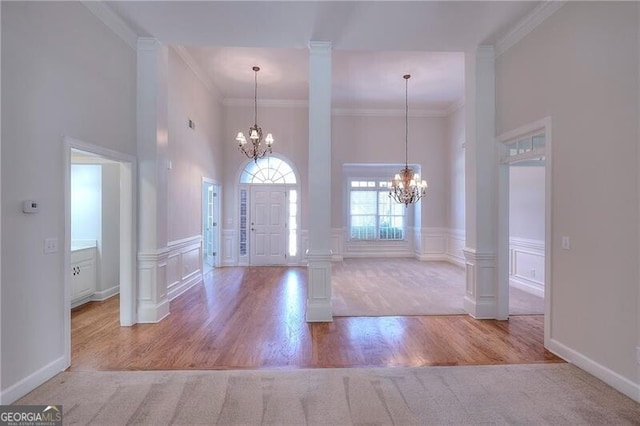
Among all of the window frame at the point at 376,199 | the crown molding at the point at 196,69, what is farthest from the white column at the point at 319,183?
the window frame at the point at 376,199

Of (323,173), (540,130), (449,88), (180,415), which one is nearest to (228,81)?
(323,173)

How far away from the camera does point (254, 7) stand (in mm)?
3090

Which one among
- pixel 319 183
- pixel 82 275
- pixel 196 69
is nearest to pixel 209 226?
pixel 82 275

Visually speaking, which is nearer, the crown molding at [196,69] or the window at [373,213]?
the crown molding at [196,69]

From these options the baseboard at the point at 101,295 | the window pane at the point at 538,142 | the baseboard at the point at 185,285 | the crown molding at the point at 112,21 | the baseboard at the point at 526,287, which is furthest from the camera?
the baseboard at the point at 526,287

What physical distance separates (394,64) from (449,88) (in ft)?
5.81

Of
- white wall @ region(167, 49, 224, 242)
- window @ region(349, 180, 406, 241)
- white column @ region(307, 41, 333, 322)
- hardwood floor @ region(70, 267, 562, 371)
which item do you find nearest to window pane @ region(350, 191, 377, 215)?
window @ region(349, 180, 406, 241)

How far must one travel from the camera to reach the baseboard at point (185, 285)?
459cm

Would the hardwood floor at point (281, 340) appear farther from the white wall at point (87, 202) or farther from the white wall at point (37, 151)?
the white wall at point (87, 202)

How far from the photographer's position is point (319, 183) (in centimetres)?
371

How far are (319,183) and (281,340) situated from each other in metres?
1.78

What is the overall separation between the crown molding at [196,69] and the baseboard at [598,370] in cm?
591

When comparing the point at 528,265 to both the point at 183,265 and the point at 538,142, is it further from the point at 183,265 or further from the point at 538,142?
the point at 183,265

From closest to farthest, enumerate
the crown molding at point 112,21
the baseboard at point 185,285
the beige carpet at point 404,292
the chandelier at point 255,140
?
the crown molding at point 112,21 → the beige carpet at point 404,292 → the baseboard at point 185,285 → the chandelier at point 255,140
